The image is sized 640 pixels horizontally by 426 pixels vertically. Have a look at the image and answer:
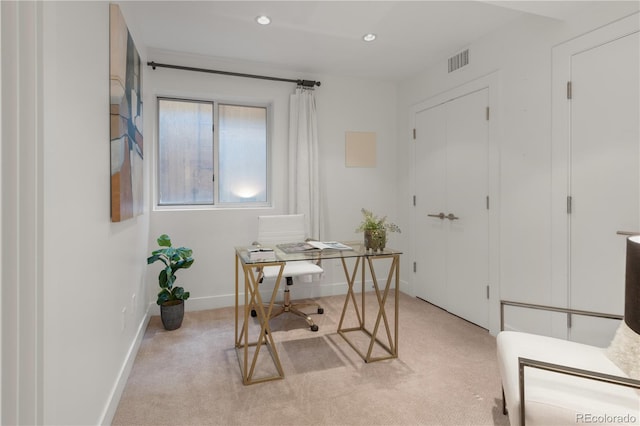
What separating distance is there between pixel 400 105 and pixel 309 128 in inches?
51.8

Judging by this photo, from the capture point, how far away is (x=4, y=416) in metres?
0.94

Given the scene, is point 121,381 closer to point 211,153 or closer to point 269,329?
point 269,329

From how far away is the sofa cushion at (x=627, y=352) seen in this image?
140cm

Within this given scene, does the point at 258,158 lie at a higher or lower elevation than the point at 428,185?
higher

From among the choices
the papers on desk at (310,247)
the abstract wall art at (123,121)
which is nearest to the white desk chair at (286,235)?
the papers on desk at (310,247)

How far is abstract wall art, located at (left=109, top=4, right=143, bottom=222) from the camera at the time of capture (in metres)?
1.84

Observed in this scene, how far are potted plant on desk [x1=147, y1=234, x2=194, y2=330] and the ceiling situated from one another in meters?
1.84

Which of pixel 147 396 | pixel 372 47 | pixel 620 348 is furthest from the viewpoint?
pixel 372 47

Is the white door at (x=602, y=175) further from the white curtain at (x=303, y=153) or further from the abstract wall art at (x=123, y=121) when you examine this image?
the abstract wall art at (x=123, y=121)

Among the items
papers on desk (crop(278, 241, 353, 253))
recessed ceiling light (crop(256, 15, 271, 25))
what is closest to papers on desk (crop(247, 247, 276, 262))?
papers on desk (crop(278, 241, 353, 253))

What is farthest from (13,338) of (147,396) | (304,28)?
(304,28)

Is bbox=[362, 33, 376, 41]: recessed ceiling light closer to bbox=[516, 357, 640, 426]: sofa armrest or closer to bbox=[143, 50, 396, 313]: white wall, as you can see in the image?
bbox=[143, 50, 396, 313]: white wall

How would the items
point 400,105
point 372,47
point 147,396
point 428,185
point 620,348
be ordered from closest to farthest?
point 620,348 → point 147,396 → point 372,47 → point 428,185 → point 400,105

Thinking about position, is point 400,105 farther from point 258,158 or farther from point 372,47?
point 258,158
